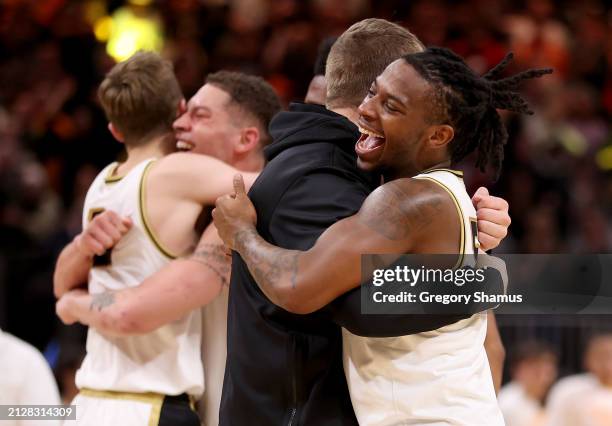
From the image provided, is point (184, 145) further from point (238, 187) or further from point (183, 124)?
point (238, 187)

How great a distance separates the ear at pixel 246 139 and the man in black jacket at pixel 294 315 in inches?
38.1

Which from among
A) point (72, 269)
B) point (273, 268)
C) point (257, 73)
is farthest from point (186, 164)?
point (257, 73)

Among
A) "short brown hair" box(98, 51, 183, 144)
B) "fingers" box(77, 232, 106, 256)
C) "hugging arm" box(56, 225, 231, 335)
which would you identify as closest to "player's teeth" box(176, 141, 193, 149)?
Result: "short brown hair" box(98, 51, 183, 144)

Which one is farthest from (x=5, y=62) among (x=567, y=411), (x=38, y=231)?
(x=567, y=411)

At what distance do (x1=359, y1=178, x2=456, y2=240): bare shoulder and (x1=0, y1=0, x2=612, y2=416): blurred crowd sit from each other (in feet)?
17.3

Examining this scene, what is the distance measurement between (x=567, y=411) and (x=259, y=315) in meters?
5.08

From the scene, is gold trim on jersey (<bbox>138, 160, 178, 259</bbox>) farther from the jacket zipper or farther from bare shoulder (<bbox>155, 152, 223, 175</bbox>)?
the jacket zipper

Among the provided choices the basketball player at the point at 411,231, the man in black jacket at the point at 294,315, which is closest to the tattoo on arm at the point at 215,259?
the man in black jacket at the point at 294,315

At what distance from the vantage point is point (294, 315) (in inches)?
130

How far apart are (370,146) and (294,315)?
0.61 meters

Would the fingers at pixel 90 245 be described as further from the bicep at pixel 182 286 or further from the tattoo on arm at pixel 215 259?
the tattoo on arm at pixel 215 259

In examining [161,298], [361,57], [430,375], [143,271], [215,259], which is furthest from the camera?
[143,271]

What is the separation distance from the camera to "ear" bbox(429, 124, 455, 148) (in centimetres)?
326

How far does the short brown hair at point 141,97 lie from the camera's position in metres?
4.43
